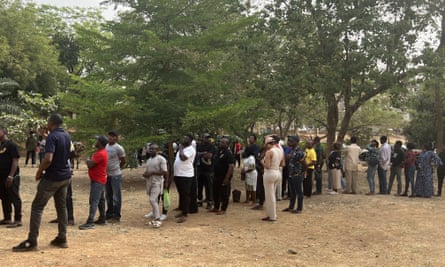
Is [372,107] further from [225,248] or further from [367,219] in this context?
[225,248]

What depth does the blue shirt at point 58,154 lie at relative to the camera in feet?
20.0

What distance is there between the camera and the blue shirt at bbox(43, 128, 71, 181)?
6.11 m

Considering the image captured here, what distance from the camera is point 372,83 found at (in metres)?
17.1

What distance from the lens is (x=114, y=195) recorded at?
8.49 m

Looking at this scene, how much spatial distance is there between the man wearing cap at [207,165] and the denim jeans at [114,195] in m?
2.18

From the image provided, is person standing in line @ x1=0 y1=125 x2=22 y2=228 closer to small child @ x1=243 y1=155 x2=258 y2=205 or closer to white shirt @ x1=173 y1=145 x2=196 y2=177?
white shirt @ x1=173 y1=145 x2=196 y2=177

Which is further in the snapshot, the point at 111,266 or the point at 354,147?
the point at 354,147

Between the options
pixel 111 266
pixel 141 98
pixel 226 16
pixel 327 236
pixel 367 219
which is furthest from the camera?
pixel 226 16

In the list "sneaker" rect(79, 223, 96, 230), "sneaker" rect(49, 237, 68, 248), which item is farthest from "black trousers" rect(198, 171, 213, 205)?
"sneaker" rect(49, 237, 68, 248)

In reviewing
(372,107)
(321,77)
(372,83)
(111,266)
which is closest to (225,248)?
(111,266)

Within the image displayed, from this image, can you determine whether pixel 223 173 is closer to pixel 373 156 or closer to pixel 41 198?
pixel 41 198

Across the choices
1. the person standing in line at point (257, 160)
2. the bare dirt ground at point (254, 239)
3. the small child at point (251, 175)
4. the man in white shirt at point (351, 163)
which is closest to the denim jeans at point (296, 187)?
the bare dirt ground at point (254, 239)

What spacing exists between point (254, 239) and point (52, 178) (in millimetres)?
3436

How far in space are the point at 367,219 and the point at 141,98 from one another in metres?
8.45
